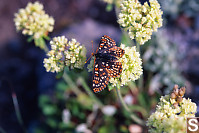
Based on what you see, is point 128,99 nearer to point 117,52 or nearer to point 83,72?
point 83,72

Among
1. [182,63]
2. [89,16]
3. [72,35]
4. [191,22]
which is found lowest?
[182,63]

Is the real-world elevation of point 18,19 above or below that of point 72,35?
below

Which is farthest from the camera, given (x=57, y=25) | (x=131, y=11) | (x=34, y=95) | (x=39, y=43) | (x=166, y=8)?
(x=57, y=25)

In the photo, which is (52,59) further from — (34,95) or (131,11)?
(34,95)

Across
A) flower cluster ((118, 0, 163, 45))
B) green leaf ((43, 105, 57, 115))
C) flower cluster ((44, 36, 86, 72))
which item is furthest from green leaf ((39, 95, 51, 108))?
flower cluster ((118, 0, 163, 45))

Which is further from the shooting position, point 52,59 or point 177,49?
point 177,49

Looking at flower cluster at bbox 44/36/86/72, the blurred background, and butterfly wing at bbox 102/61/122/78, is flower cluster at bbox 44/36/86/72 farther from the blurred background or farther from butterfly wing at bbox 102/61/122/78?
the blurred background

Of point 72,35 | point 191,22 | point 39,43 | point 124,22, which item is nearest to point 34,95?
point 72,35
